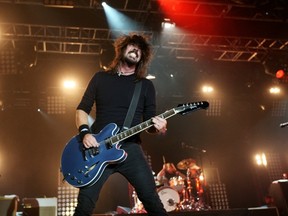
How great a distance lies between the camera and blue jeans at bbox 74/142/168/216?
248 cm

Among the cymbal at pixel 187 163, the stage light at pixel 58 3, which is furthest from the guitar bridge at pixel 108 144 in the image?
the cymbal at pixel 187 163

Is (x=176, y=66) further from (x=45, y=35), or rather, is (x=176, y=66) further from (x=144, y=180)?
(x=144, y=180)

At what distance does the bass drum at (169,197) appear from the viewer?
806 centimetres

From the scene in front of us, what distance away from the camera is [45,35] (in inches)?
357

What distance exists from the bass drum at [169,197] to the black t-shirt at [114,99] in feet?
18.1

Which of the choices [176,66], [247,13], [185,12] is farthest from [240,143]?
[185,12]

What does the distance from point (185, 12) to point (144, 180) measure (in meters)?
6.89

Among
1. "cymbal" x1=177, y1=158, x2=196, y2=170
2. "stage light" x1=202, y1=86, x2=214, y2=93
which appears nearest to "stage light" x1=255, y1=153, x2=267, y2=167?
"stage light" x1=202, y1=86, x2=214, y2=93

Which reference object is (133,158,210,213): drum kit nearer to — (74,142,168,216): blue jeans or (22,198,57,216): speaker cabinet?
(22,198,57,216): speaker cabinet

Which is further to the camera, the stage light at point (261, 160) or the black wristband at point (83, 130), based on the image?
the stage light at point (261, 160)

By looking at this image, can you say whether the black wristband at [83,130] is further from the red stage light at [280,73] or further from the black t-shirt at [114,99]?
the red stage light at [280,73]

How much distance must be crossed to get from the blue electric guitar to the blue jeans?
2.9 inches

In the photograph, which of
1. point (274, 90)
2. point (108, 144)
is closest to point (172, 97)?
point (274, 90)

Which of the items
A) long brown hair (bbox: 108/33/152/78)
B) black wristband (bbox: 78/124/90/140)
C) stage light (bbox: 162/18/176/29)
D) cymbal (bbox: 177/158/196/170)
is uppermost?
stage light (bbox: 162/18/176/29)
